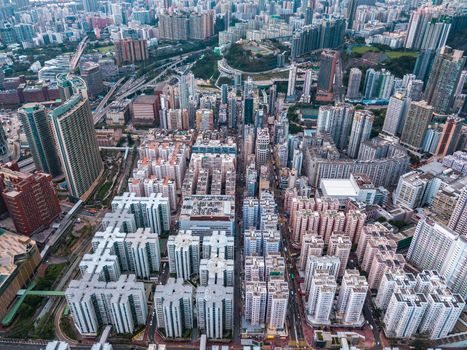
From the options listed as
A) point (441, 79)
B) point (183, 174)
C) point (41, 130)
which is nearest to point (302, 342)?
point (183, 174)

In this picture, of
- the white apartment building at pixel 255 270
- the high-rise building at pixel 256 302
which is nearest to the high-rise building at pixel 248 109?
the white apartment building at pixel 255 270

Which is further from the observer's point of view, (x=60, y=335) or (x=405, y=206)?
(x=405, y=206)

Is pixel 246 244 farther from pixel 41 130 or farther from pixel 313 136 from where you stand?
pixel 41 130

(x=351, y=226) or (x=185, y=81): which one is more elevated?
(x=185, y=81)

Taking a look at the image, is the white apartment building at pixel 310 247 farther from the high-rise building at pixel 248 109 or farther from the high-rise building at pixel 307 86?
the high-rise building at pixel 307 86

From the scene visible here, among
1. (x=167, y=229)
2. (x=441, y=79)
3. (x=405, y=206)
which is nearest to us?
(x=167, y=229)

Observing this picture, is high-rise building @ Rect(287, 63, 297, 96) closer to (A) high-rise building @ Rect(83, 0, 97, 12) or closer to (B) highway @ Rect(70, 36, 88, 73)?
(B) highway @ Rect(70, 36, 88, 73)

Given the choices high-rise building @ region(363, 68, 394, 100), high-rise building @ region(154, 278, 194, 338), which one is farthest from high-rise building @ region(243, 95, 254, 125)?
high-rise building @ region(154, 278, 194, 338)

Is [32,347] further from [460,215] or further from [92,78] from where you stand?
[92,78]
